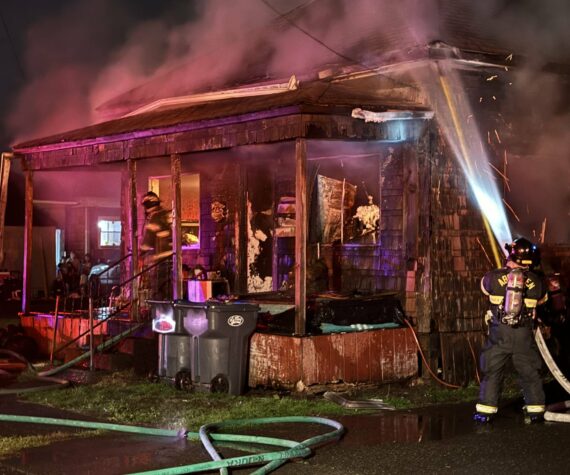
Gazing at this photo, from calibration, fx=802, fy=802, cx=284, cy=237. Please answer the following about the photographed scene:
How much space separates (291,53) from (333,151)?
2270 millimetres

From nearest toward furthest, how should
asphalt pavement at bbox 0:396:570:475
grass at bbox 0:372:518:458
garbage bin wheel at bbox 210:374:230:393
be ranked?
asphalt pavement at bbox 0:396:570:475, grass at bbox 0:372:518:458, garbage bin wheel at bbox 210:374:230:393

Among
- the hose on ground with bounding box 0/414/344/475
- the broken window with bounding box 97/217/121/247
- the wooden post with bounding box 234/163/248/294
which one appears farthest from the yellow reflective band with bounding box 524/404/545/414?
the broken window with bounding box 97/217/121/247

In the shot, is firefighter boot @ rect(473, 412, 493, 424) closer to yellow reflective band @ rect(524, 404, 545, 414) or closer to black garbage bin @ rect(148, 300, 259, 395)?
yellow reflective band @ rect(524, 404, 545, 414)

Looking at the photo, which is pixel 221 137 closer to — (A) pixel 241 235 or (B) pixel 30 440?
(A) pixel 241 235

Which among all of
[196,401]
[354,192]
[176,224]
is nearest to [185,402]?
[196,401]

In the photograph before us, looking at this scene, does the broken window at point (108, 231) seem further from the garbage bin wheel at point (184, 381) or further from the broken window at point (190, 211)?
the garbage bin wheel at point (184, 381)

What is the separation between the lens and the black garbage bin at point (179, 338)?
948cm

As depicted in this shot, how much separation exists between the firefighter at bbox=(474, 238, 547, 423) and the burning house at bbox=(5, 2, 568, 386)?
220 centimetres

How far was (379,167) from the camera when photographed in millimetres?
11336

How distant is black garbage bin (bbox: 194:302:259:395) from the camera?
30.6 feet

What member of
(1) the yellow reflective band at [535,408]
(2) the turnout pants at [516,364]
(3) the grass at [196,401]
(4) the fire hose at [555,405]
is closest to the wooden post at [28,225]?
(3) the grass at [196,401]

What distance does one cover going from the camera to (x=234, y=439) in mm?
6859

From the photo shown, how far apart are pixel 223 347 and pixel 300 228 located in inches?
65.1

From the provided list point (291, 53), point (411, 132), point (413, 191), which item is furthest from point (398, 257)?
point (291, 53)
